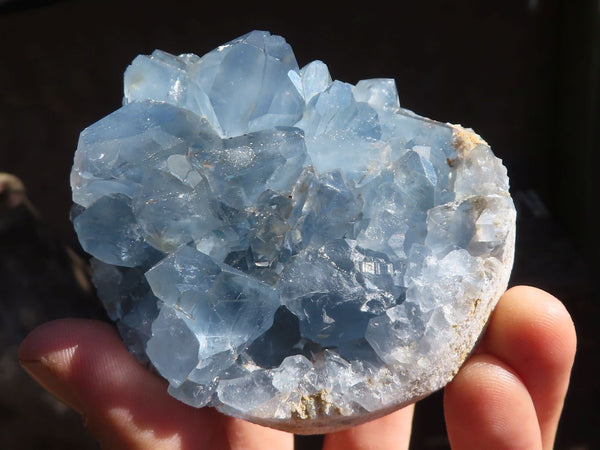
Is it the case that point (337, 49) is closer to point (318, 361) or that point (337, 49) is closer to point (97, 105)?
point (97, 105)

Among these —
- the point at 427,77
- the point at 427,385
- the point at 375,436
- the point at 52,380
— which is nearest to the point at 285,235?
the point at 427,385

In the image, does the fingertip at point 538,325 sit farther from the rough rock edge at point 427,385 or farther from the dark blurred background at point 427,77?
the dark blurred background at point 427,77

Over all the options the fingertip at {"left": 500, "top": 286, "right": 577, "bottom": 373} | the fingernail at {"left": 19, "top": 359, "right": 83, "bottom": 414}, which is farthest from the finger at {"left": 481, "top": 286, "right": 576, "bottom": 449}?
the fingernail at {"left": 19, "top": 359, "right": 83, "bottom": 414}

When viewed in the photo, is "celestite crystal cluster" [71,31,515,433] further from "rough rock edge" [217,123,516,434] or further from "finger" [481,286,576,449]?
"finger" [481,286,576,449]

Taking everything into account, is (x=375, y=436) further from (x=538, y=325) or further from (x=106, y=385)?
(x=106, y=385)

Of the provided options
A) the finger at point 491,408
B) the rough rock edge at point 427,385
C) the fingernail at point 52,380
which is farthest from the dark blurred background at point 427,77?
the rough rock edge at point 427,385

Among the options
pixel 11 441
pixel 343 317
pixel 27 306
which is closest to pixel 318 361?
pixel 343 317
